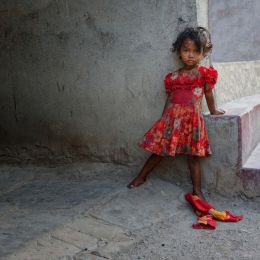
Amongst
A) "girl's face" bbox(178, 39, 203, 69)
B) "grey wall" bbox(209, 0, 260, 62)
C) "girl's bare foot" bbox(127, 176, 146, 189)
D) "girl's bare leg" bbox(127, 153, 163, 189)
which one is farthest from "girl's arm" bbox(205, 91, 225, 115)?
"grey wall" bbox(209, 0, 260, 62)

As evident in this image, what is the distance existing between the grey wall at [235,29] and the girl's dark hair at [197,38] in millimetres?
4154

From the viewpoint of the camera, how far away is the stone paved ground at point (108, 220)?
2.30 m

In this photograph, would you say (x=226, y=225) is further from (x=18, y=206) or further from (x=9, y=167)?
(x=9, y=167)

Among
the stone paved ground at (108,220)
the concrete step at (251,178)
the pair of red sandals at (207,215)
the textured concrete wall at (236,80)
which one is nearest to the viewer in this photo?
the stone paved ground at (108,220)

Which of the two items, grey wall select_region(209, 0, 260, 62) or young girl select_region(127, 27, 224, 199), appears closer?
young girl select_region(127, 27, 224, 199)

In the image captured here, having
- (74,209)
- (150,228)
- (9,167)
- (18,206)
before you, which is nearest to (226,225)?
(150,228)

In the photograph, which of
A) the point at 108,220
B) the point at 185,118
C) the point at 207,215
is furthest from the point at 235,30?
the point at 108,220

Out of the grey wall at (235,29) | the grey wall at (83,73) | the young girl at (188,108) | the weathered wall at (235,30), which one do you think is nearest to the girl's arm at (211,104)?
the young girl at (188,108)

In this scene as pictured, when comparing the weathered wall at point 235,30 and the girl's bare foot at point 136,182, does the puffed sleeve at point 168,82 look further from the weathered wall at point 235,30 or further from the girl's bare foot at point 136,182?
the weathered wall at point 235,30

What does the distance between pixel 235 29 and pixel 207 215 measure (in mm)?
5269

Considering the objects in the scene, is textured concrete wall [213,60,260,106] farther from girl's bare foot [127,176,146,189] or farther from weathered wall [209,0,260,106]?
weathered wall [209,0,260,106]

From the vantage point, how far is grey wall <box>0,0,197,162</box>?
3.13m

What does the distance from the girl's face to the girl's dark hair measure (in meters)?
0.03

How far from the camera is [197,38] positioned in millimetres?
2828
